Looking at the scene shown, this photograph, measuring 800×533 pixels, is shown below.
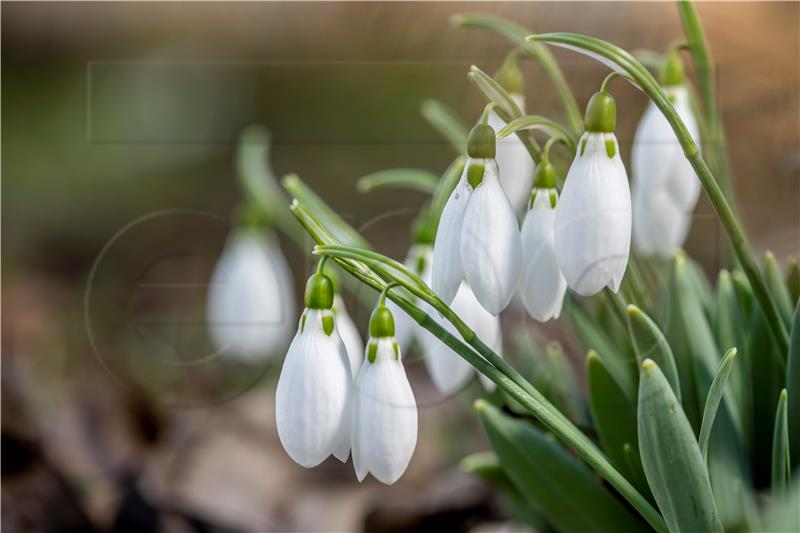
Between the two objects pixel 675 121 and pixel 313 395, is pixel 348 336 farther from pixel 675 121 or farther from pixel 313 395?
pixel 675 121

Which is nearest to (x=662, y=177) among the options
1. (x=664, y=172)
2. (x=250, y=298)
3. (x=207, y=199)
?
(x=664, y=172)

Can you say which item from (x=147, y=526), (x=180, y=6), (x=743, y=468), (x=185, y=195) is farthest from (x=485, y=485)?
(x=180, y=6)

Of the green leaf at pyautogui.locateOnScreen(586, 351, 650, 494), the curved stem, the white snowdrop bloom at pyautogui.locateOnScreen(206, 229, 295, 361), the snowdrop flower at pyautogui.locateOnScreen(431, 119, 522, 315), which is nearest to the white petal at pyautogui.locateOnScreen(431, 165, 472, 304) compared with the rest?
the snowdrop flower at pyautogui.locateOnScreen(431, 119, 522, 315)

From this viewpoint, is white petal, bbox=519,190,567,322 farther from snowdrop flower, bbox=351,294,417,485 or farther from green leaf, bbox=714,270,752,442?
green leaf, bbox=714,270,752,442

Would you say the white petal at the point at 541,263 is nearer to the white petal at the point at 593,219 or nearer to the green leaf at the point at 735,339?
the white petal at the point at 593,219

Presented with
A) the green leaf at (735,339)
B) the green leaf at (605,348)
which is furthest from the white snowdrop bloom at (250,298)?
the green leaf at (735,339)

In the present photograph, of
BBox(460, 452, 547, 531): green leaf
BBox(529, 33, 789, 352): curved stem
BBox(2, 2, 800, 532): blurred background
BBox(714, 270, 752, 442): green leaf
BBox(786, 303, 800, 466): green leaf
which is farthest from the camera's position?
BBox(2, 2, 800, 532): blurred background
